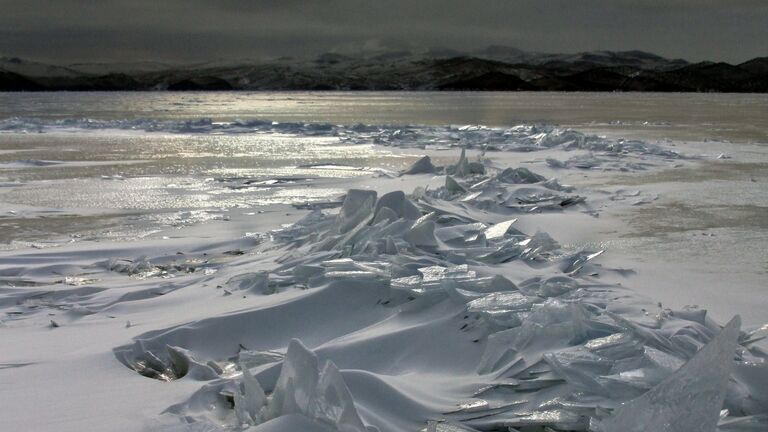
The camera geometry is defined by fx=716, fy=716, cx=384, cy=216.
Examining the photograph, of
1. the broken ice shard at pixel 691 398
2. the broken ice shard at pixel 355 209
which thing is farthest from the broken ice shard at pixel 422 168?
the broken ice shard at pixel 691 398

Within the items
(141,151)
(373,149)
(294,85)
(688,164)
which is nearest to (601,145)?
(688,164)

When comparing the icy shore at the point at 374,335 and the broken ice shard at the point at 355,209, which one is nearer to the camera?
the icy shore at the point at 374,335

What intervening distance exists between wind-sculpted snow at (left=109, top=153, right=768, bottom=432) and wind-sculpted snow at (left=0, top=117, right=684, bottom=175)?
4.26m

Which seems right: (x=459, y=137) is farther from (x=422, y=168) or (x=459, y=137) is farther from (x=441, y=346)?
(x=441, y=346)

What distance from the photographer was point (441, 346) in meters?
3.01

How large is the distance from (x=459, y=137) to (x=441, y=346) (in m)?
12.6

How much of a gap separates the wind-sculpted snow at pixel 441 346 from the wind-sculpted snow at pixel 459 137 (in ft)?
14.0

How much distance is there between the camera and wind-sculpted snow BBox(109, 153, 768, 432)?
7.23 feet

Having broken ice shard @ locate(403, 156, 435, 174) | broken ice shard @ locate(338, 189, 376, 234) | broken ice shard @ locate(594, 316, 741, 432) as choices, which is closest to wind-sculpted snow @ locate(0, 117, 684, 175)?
broken ice shard @ locate(403, 156, 435, 174)

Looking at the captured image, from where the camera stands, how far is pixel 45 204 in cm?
691

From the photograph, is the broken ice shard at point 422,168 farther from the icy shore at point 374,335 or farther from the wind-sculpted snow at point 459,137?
the icy shore at point 374,335

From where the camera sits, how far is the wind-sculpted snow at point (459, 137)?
1044 centimetres

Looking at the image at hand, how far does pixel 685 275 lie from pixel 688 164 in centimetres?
655

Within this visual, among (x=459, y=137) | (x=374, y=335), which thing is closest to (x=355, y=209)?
(x=374, y=335)
